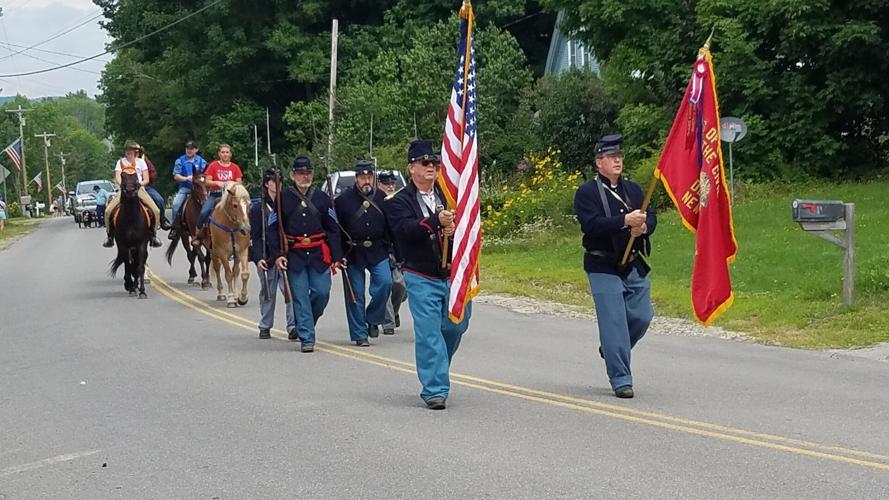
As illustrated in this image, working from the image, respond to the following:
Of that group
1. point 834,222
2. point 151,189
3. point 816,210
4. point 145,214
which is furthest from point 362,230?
point 151,189

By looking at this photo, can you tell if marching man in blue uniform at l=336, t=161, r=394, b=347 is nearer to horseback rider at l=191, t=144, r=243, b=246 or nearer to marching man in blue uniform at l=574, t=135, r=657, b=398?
marching man in blue uniform at l=574, t=135, r=657, b=398

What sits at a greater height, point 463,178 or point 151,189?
point 463,178

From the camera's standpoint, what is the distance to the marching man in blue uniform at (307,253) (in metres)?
14.0

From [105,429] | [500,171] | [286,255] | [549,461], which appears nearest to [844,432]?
[549,461]

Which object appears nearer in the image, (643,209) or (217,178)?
(643,209)

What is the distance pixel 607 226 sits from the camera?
995cm

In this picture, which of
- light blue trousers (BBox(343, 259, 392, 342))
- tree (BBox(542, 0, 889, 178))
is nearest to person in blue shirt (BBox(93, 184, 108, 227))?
tree (BBox(542, 0, 889, 178))

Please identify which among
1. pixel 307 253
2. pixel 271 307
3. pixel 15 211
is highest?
pixel 307 253

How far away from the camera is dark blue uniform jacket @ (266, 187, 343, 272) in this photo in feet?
46.3

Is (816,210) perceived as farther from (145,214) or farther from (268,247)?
(145,214)

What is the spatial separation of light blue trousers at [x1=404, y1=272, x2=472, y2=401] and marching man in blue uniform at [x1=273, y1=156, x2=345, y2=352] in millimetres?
4017

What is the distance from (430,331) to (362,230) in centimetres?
471

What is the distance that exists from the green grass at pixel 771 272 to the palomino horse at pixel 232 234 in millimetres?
4257

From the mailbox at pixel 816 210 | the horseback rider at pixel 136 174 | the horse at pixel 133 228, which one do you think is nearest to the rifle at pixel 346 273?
the mailbox at pixel 816 210
